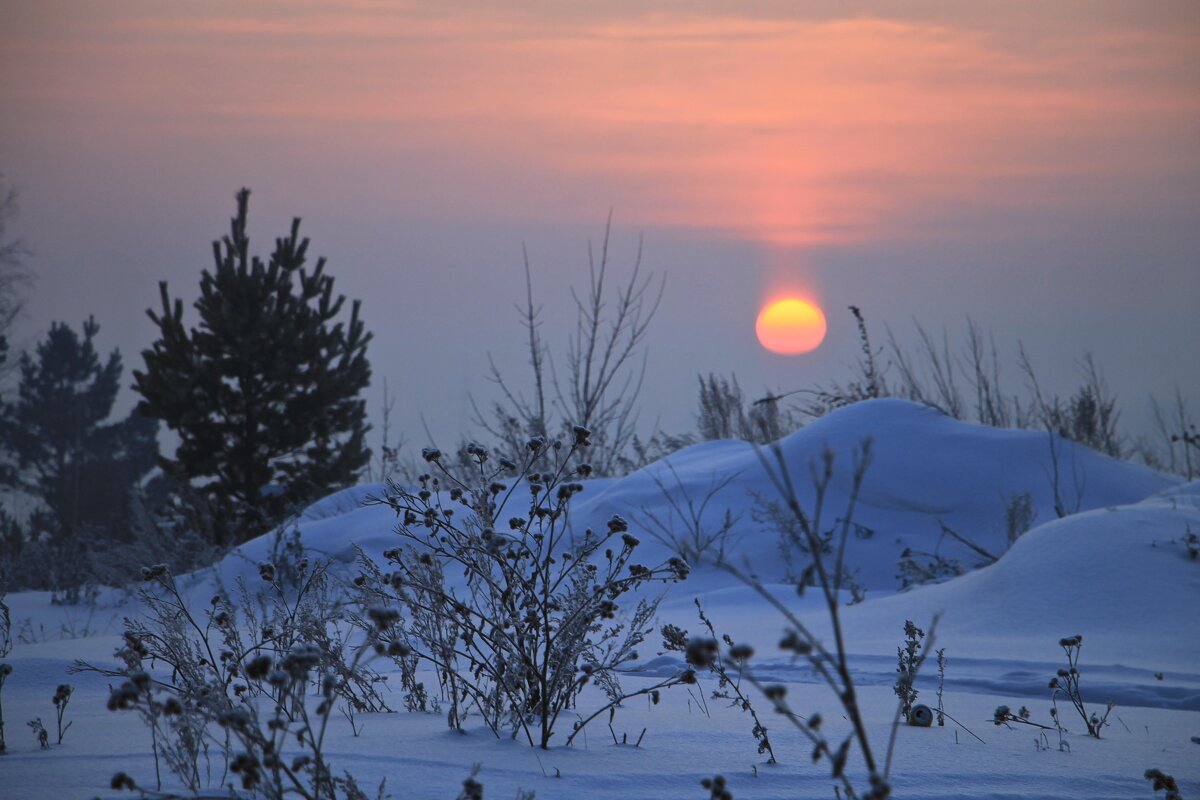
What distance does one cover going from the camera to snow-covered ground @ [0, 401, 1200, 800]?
7.13ft

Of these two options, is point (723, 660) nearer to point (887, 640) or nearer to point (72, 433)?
point (887, 640)

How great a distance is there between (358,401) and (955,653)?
1172cm

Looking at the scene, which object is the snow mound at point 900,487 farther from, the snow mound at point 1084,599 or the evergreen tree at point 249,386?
the evergreen tree at point 249,386

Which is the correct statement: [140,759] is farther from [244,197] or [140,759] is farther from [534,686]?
[244,197]

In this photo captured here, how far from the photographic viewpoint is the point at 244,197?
1405 centimetres

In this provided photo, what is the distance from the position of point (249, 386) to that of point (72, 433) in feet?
62.5

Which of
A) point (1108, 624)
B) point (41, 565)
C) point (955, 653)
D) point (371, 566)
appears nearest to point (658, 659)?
point (955, 653)

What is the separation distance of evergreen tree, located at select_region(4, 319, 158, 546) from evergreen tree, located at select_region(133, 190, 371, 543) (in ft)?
44.3

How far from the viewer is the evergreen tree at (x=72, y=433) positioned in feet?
85.8

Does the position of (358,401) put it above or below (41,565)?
above

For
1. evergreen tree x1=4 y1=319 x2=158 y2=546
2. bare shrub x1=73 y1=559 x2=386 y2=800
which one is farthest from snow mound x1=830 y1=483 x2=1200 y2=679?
evergreen tree x1=4 y1=319 x2=158 y2=546

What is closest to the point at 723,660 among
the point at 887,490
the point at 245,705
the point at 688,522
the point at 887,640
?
the point at 245,705

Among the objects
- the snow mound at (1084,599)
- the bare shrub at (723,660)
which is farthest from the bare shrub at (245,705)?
the snow mound at (1084,599)

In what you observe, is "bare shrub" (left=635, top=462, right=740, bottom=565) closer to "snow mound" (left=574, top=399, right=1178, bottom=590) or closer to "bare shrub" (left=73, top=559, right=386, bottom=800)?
"snow mound" (left=574, top=399, right=1178, bottom=590)
